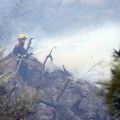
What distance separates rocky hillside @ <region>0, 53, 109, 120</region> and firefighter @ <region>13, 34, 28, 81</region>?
1.17 ft

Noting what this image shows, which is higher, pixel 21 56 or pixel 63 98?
pixel 21 56

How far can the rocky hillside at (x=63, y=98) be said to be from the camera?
1366 cm

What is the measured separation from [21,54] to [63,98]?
3102mm

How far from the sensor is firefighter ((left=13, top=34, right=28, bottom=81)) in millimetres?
15156

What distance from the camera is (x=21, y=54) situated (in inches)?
610

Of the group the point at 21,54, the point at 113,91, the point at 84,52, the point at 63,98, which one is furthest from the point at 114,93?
the point at 84,52

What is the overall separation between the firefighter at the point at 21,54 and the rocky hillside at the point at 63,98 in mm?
355

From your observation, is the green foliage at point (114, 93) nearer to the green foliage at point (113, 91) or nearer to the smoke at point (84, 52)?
the green foliage at point (113, 91)

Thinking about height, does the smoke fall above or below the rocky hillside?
above

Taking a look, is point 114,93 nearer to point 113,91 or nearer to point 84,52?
point 113,91

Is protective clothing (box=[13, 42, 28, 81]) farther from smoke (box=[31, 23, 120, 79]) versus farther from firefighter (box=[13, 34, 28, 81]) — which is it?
smoke (box=[31, 23, 120, 79])

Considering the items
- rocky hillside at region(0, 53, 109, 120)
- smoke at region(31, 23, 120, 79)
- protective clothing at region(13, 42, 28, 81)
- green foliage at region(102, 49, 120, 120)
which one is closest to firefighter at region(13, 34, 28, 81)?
protective clothing at region(13, 42, 28, 81)

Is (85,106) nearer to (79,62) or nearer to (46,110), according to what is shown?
(46,110)

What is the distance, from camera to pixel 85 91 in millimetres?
15266
